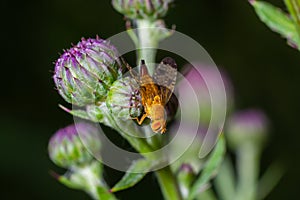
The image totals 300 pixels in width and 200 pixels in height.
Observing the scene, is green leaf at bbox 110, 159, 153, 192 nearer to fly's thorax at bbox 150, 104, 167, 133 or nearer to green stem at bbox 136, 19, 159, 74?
fly's thorax at bbox 150, 104, 167, 133

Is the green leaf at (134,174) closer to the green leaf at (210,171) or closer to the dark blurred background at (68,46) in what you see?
the green leaf at (210,171)

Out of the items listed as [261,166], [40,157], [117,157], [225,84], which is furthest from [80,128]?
[261,166]

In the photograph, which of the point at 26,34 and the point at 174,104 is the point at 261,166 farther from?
the point at 174,104

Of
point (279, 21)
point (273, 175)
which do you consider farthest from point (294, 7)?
point (273, 175)

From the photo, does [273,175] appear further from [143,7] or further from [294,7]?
[294,7]

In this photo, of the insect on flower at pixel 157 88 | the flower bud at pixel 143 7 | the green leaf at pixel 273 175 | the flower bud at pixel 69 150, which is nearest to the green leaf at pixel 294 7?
the insect on flower at pixel 157 88

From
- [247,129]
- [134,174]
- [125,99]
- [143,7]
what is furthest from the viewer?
[247,129]

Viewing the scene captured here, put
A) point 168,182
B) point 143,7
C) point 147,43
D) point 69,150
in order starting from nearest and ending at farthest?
point 168,182, point 147,43, point 143,7, point 69,150
